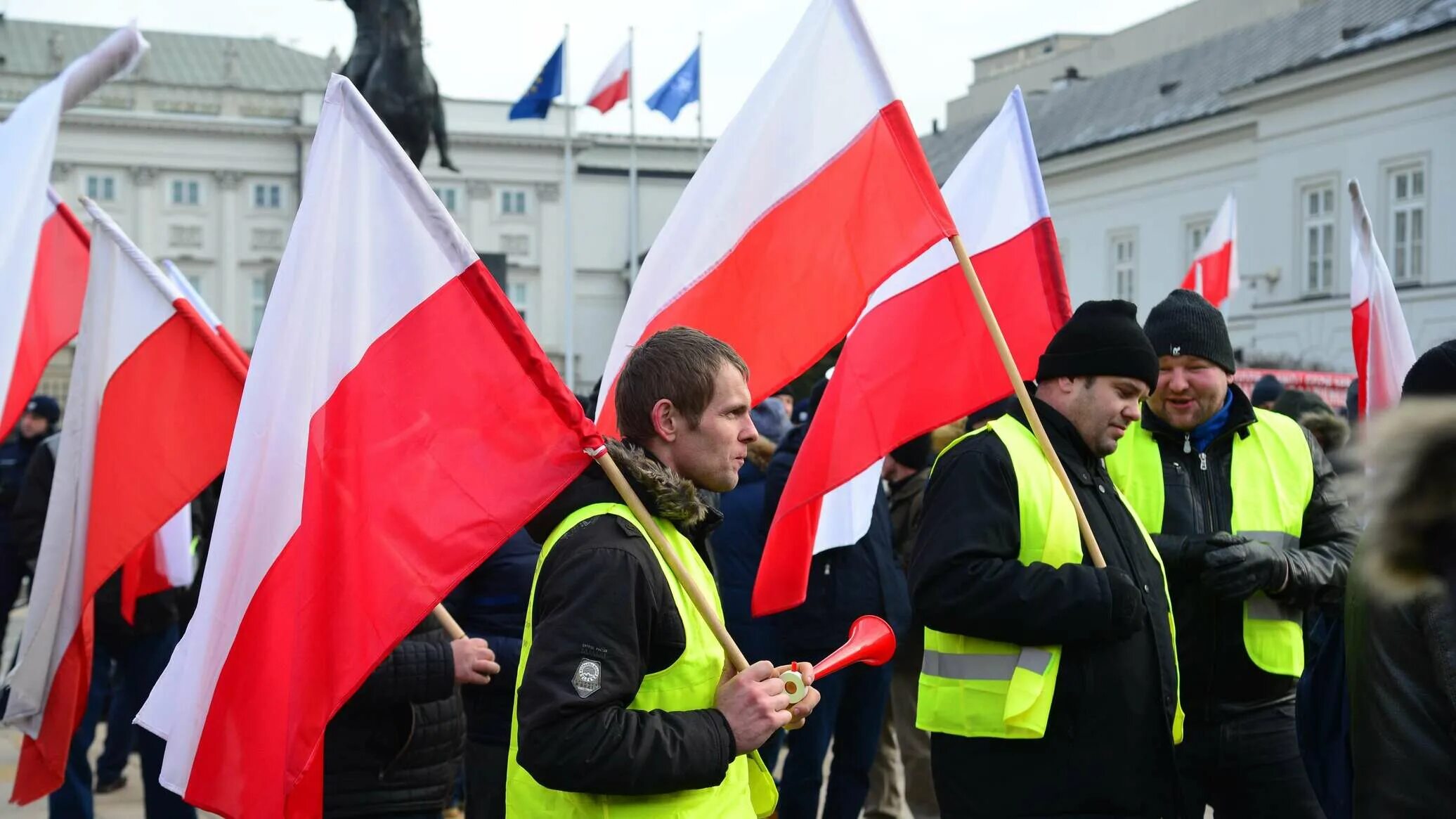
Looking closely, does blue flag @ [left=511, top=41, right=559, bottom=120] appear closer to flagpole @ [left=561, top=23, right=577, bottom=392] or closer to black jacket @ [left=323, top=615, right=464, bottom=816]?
flagpole @ [left=561, top=23, right=577, bottom=392]

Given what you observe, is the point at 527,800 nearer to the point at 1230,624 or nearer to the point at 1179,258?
the point at 1230,624

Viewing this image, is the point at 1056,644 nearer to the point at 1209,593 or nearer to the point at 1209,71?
the point at 1209,593

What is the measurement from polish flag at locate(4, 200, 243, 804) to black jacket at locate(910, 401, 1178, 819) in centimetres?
199

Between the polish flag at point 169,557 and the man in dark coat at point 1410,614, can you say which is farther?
the polish flag at point 169,557

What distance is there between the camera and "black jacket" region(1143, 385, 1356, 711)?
4.35 meters

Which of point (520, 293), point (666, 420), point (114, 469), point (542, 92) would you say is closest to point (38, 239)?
point (114, 469)

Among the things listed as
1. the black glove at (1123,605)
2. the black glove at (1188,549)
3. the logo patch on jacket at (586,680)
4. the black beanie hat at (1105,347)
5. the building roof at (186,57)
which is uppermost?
the building roof at (186,57)

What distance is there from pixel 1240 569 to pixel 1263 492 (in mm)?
427

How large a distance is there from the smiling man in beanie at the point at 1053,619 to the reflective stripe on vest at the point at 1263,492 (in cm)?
55

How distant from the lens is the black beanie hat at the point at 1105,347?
13.0 feet

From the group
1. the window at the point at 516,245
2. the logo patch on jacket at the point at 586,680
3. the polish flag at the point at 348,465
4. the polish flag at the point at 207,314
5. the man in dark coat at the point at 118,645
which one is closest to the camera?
the logo patch on jacket at the point at 586,680

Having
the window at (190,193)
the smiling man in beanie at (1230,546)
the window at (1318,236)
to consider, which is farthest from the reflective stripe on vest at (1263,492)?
the window at (190,193)

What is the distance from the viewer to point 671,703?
2.93m

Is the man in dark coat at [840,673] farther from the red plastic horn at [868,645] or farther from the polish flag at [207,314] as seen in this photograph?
the red plastic horn at [868,645]
